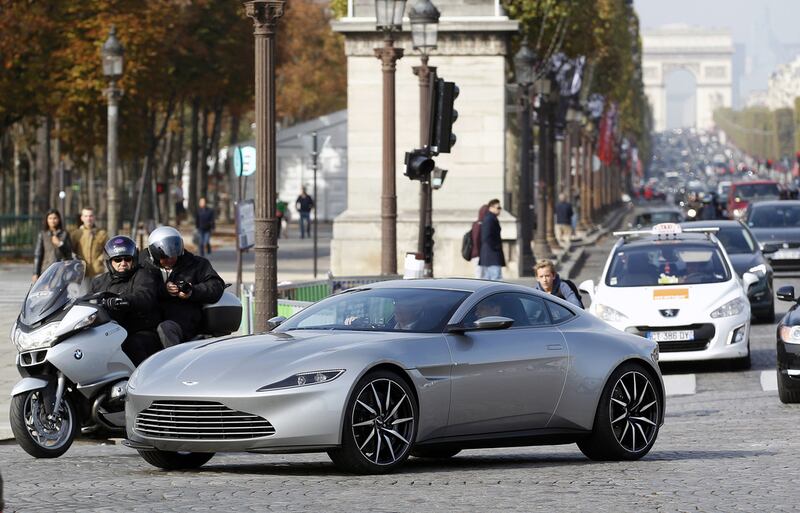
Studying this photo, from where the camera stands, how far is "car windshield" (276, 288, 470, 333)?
11.7m

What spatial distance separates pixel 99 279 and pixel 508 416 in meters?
3.14

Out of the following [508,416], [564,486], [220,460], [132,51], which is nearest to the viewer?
[564,486]

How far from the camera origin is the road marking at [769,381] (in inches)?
736

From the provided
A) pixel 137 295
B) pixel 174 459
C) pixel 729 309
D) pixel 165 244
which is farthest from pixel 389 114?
pixel 174 459

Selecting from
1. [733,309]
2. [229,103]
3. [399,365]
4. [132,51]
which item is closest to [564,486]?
[399,365]

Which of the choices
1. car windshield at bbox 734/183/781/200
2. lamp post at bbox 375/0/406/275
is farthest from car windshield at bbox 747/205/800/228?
car windshield at bbox 734/183/781/200

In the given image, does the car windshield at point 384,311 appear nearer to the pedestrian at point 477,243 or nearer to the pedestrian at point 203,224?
the pedestrian at point 477,243

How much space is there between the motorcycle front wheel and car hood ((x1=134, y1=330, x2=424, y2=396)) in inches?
44.5

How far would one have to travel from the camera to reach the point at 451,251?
36.3 meters

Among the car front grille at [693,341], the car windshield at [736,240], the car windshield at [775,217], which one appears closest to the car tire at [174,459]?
the car front grille at [693,341]

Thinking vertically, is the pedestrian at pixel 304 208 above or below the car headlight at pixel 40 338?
below

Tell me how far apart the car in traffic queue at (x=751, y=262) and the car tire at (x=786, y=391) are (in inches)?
351

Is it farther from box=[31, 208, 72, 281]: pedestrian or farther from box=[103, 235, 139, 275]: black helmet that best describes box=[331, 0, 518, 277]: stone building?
box=[103, 235, 139, 275]: black helmet

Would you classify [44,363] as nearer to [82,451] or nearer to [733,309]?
[82,451]
